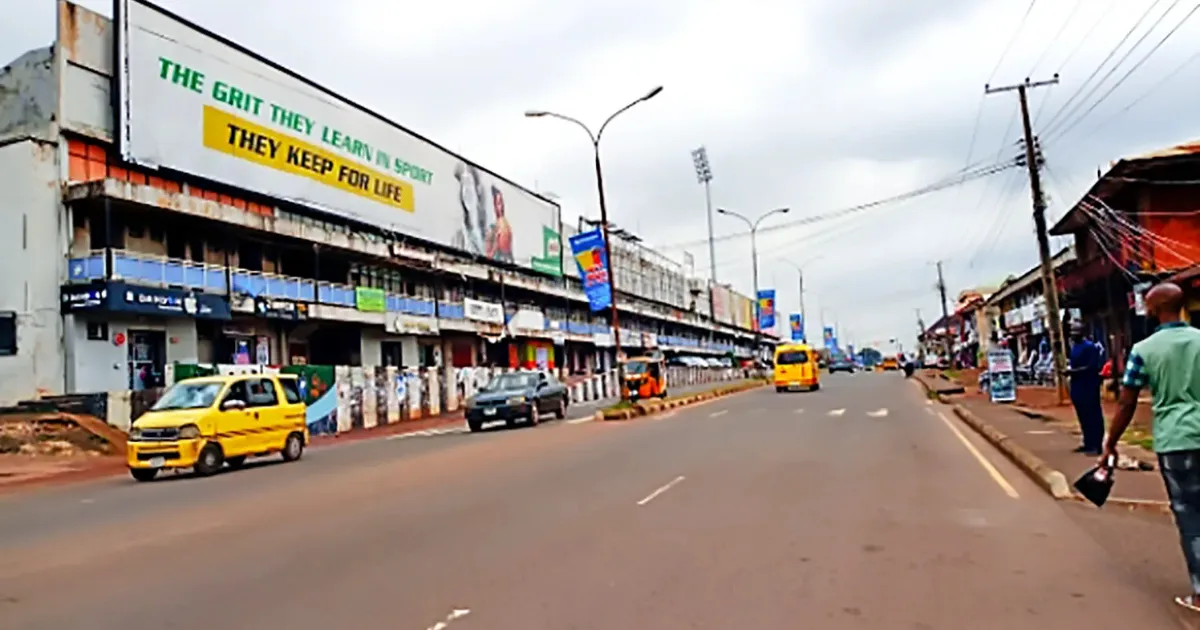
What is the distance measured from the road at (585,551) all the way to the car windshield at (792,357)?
31.2 metres

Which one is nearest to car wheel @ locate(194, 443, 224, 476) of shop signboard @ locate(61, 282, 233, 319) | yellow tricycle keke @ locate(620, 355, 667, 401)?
shop signboard @ locate(61, 282, 233, 319)

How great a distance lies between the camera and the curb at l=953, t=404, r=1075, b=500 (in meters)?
10.8

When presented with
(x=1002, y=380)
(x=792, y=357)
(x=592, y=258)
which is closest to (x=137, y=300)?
(x=592, y=258)

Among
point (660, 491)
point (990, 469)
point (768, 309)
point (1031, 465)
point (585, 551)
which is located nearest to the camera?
point (585, 551)

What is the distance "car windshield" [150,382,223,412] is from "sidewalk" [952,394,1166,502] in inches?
545

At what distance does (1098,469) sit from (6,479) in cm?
2010

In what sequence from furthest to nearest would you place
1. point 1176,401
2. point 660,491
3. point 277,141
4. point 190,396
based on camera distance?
point 277,141 < point 190,396 < point 660,491 < point 1176,401

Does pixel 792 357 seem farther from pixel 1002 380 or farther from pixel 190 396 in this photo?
pixel 190 396

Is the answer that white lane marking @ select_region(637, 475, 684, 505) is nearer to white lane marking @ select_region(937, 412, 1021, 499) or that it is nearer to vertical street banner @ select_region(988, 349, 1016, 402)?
white lane marking @ select_region(937, 412, 1021, 499)

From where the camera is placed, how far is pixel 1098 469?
6223mm

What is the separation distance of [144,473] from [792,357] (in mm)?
34413

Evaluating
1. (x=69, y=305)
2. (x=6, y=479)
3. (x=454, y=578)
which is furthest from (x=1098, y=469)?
(x=69, y=305)

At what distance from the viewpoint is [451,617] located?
19.7 ft

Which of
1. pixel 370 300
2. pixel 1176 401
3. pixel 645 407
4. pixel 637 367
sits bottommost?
pixel 645 407
